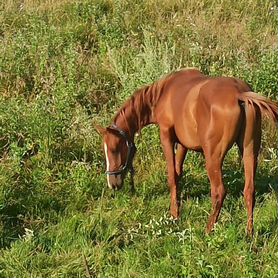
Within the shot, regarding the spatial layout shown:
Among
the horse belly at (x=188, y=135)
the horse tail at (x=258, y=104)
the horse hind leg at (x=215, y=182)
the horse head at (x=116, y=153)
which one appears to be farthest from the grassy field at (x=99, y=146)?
the horse tail at (x=258, y=104)

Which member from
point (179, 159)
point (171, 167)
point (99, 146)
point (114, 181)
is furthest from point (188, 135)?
point (99, 146)

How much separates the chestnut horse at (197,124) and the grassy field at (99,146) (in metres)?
0.30

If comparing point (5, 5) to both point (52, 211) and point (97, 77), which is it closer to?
point (97, 77)

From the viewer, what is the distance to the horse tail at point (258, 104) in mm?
4406

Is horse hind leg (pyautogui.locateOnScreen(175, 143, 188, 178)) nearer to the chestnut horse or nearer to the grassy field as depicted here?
the chestnut horse

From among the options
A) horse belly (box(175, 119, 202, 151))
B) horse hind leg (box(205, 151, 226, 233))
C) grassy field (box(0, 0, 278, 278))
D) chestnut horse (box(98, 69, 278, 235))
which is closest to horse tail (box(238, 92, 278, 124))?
chestnut horse (box(98, 69, 278, 235))

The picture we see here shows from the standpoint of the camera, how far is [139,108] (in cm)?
535

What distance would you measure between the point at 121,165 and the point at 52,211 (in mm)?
692

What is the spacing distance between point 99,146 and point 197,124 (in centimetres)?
168

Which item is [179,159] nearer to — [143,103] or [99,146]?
[143,103]

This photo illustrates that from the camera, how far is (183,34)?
336 inches

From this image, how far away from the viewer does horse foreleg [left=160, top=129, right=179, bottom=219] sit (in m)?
5.19

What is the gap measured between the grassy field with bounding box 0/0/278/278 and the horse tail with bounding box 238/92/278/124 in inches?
34.6

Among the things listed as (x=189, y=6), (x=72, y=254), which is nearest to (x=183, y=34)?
(x=189, y=6)
